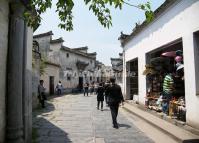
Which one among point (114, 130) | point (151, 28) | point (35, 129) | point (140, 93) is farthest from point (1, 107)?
point (140, 93)

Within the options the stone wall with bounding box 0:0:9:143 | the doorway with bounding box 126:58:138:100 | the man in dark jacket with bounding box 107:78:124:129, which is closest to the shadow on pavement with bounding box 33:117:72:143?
the man in dark jacket with bounding box 107:78:124:129

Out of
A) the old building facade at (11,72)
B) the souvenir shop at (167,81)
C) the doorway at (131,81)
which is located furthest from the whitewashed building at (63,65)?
the old building facade at (11,72)

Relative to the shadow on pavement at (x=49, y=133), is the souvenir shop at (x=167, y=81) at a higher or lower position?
higher

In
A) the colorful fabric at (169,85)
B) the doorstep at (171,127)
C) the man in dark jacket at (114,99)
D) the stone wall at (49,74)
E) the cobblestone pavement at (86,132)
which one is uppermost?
the stone wall at (49,74)

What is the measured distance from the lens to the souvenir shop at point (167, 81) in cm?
1022

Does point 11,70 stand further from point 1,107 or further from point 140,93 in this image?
point 140,93

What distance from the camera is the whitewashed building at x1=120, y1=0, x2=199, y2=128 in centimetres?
853

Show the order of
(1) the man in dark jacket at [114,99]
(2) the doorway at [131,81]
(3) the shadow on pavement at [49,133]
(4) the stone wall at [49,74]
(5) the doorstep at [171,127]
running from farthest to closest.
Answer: (4) the stone wall at [49,74] < (2) the doorway at [131,81] < (1) the man in dark jacket at [114,99] < (3) the shadow on pavement at [49,133] < (5) the doorstep at [171,127]

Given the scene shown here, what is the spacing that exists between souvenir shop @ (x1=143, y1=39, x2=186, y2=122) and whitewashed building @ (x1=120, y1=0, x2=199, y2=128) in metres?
0.29

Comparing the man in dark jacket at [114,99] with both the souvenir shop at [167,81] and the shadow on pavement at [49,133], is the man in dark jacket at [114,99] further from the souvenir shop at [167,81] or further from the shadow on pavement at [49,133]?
the souvenir shop at [167,81]

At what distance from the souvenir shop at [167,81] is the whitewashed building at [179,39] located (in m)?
0.29

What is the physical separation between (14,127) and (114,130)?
4.29m

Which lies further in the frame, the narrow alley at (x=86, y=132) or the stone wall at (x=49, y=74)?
the stone wall at (x=49, y=74)

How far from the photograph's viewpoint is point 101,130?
959cm
